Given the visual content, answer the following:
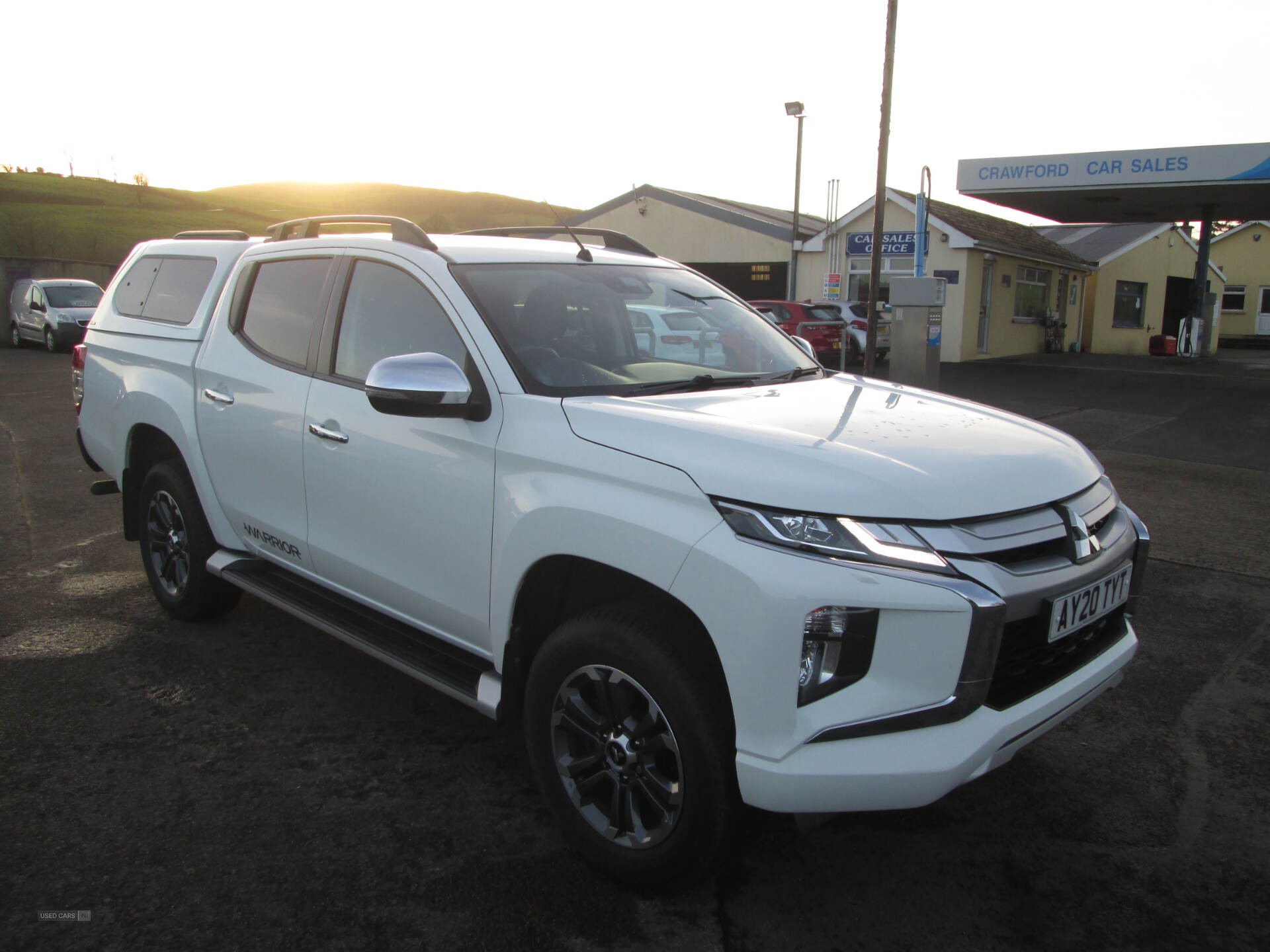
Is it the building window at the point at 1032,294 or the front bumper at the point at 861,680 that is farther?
the building window at the point at 1032,294

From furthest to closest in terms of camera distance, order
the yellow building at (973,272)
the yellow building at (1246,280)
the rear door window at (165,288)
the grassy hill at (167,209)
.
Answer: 1. the grassy hill at (167,209)
2. the yellow building at (1246,280)
3. the yellow building at (973,272)
4. the rear door window at (165,288)

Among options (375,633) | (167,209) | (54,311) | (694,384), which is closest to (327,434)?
(375,633)

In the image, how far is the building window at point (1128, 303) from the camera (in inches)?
1313

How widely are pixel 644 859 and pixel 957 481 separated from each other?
1.28m

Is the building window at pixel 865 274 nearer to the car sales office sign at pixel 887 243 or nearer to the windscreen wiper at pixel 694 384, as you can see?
the car sales office sign at pixel 887 243

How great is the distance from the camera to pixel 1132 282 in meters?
34.3

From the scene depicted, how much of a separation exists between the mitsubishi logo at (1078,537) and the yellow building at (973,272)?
21.1 meters

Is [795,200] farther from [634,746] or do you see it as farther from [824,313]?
[634,746]

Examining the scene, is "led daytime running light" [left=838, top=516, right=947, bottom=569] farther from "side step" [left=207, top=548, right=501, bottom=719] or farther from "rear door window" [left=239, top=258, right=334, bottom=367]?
"rear door window" [left=239, top=258, right=334, bottom=367]

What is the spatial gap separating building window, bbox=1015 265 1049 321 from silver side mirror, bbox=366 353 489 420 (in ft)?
90.4

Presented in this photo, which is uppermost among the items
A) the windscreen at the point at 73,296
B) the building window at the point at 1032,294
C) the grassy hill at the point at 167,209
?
the grassy hill at the point at 167,209

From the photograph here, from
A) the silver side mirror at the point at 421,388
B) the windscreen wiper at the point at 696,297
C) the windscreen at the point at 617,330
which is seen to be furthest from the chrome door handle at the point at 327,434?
the windscreen wiper at the point at 696,297

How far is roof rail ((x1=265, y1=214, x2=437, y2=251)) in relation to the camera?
3369 mm

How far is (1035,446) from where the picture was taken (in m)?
2.73
